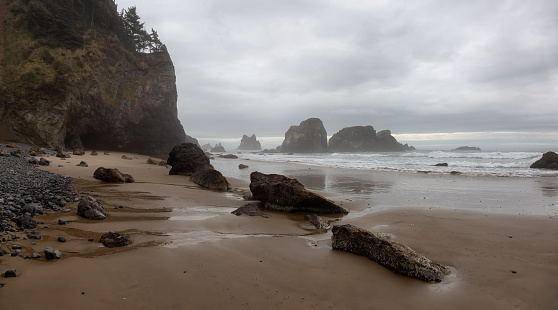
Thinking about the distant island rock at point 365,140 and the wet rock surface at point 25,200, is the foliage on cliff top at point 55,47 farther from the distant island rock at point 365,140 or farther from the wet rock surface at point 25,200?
the distant island rock at point 365,140

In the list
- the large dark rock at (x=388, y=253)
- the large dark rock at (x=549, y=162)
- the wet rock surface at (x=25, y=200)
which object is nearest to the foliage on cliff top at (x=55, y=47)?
the wet rock surface at (x=25, y=200)

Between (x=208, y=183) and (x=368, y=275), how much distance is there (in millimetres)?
9163

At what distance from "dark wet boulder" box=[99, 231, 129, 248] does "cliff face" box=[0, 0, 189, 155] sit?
23627 millimetres

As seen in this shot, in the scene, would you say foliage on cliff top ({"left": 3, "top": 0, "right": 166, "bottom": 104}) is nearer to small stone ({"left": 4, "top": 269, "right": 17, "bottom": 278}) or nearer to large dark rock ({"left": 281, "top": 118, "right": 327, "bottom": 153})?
small stone ({"left": 4, "top": 269, "right": 17, "bottom": 278})

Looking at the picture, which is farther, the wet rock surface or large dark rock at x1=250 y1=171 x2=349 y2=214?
large dark rock at x1=250 y1=171 x2=349 y2=214

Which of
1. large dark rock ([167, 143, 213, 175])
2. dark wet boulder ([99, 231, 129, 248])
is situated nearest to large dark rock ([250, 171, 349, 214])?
dark wet boulder ([99, 231, 129, 248])

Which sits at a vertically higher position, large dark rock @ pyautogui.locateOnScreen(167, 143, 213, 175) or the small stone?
large dark rock @ pyautogui.locateOnScreen(167, 143, 213, 175)

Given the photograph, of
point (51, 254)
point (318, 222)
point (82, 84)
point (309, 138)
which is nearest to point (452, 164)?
point (318, 222)

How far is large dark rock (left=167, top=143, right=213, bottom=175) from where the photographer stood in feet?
51.1

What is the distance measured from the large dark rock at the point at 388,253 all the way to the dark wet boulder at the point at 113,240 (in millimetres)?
3566

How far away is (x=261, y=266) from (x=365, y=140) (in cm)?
9730

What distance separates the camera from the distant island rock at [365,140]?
9562cm

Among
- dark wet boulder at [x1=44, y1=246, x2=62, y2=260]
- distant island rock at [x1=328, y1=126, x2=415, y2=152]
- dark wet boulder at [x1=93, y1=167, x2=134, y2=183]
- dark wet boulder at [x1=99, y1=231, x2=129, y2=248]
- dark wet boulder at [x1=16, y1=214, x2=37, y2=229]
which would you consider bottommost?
dark wet boulder at [x1=99, y1=231, x2=129, y2=248]

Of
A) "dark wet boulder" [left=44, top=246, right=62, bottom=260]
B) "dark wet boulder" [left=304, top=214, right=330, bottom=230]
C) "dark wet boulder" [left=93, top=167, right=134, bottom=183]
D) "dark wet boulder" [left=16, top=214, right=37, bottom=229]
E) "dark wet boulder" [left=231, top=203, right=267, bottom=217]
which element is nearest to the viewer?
"dark wet boulder" [left=44, top=246, right=62, bottom=260]
